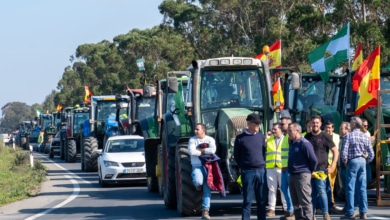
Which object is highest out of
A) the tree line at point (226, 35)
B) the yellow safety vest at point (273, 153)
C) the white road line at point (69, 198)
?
the tree line at point (226, 35)

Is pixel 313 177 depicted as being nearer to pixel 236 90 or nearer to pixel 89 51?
pixel 236 90

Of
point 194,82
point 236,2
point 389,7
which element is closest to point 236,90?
point 194,82

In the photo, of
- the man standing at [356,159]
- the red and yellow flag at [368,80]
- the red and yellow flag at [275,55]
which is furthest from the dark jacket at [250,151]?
the red and yellow flag at [275,55]

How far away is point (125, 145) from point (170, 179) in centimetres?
1039

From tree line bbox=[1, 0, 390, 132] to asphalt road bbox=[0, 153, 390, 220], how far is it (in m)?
5.43

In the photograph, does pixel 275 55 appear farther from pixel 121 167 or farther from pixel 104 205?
pixel 104 205

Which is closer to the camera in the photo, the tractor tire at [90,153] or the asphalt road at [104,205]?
the asphalt road at [104,205]

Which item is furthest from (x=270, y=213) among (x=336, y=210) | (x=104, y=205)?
(x=104, y=205)

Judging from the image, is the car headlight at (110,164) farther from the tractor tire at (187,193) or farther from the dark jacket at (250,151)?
the dark jacket at (250,151)

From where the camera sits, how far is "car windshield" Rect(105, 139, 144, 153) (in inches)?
1152

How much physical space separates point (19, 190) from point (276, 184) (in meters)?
13.1

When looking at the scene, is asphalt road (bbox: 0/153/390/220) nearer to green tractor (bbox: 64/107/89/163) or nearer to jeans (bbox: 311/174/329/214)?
jeans (bbox: 311/174/329/214)

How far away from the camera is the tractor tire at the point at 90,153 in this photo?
37.0m

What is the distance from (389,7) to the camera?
36.5 metres
